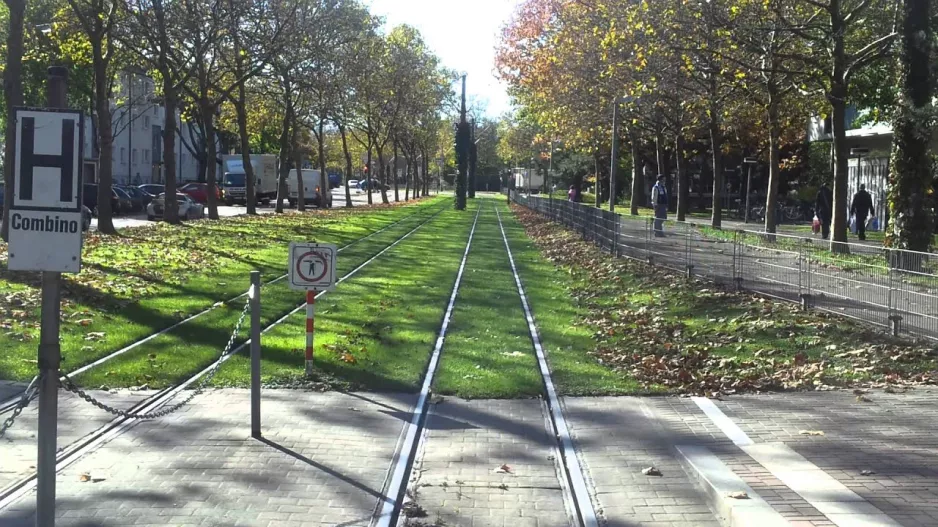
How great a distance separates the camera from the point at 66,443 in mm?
7203

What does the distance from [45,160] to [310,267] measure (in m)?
5.37

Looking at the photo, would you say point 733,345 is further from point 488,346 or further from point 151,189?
point 151,189

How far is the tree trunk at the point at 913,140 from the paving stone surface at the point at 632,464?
1047 centimetres

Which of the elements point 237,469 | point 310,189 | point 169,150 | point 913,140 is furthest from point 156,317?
point 310,189

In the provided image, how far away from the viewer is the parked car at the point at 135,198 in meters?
50.0

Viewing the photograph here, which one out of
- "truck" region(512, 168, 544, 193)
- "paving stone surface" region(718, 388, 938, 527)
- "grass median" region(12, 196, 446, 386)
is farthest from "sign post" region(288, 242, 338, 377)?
"truck" region(512, 168, 544, 193)

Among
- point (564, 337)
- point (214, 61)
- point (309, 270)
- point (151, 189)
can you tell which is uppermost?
point (214, 61)

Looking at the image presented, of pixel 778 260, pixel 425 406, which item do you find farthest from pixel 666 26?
pixel 425 406

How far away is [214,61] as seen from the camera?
34.8m

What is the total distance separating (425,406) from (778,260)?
7.63 meters

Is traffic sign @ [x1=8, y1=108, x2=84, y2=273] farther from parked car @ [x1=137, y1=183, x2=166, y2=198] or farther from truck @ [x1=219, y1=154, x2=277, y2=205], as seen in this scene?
truck @ [x1=219, y1=154, x2=277, y2=205]

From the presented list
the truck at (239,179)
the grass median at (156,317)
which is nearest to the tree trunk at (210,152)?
the grass median at (156,317)

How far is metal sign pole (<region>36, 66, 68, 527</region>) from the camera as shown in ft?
15.1

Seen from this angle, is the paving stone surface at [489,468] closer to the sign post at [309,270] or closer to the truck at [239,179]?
the sign post at [309,270]
